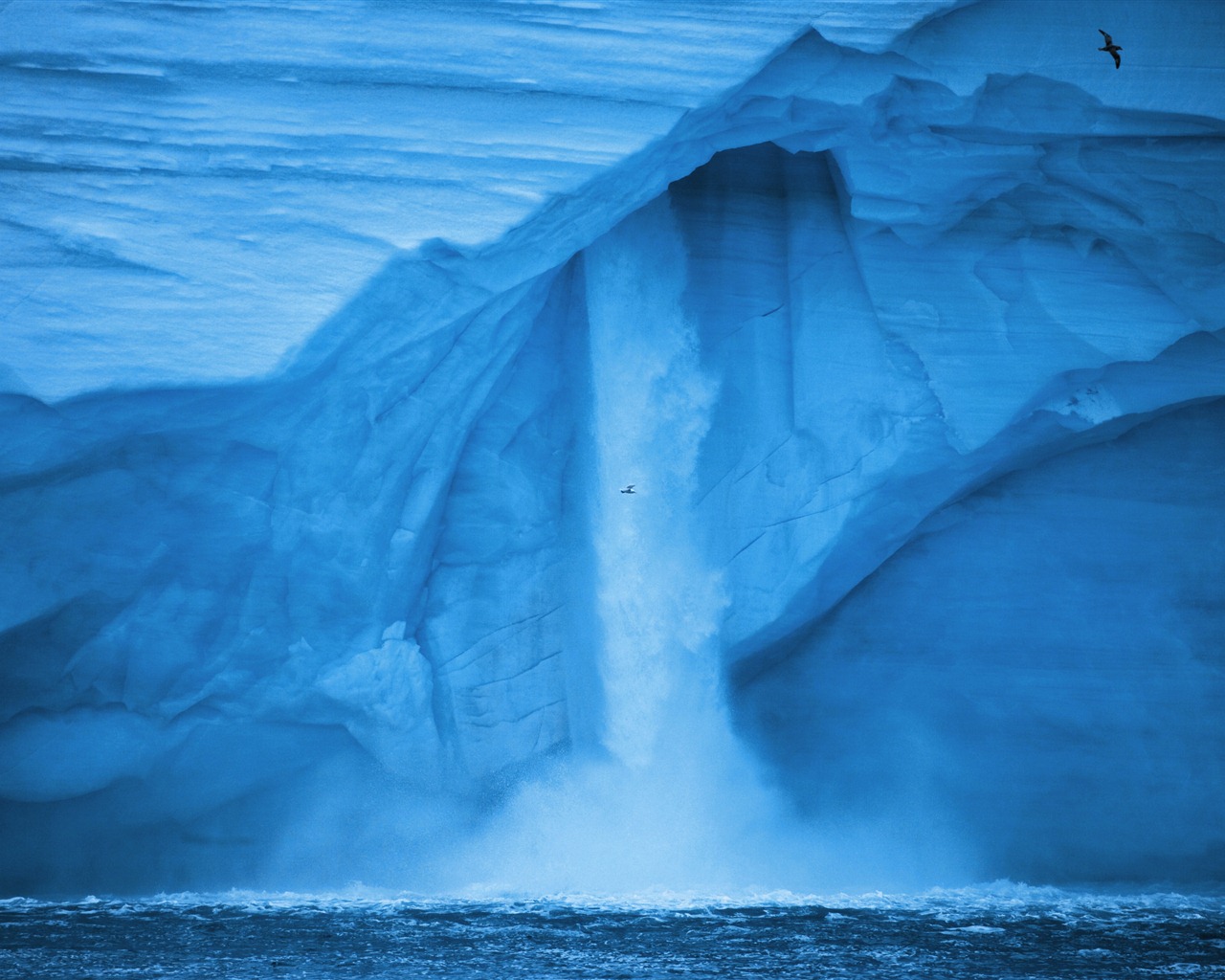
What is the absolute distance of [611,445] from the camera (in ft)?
29.2

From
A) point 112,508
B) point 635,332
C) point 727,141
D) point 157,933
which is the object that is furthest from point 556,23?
point 157,933

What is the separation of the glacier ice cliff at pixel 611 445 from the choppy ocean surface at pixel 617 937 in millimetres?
877

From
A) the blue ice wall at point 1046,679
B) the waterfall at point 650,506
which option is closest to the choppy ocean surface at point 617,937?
the blue ice wall at point 1046,679

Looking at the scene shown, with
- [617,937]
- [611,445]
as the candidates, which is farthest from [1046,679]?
[617,937]

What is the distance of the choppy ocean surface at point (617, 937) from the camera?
18.7ft

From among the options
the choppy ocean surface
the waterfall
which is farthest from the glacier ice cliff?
the choppy ocean surface

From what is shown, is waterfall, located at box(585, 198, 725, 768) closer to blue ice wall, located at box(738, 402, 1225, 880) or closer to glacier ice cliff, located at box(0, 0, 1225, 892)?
glacier ice cliff, located at box(0, 0, 1225, 892)

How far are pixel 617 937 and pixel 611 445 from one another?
362 cm

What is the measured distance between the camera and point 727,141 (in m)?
7.88

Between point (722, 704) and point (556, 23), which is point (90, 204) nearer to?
point (556, 23)

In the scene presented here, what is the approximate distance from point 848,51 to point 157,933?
6383 mm

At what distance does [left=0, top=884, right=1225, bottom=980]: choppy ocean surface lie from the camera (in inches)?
225

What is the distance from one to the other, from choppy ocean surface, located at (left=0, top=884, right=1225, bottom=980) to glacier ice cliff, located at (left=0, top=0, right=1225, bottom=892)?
877mm

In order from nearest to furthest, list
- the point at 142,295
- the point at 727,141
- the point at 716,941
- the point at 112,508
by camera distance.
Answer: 1. the point at 716,941
2. the point at 142,295
3. the point at 112,508
4. the point at 727,141
